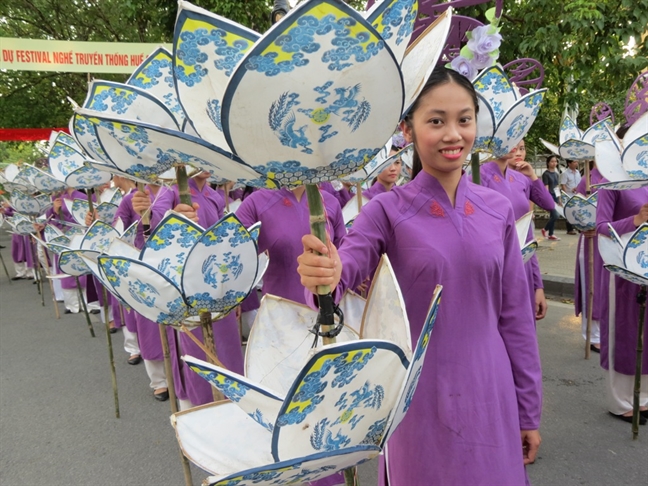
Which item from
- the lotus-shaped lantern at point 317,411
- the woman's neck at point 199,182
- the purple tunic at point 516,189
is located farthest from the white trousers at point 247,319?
the lotus-shaped lantern at point 317,411

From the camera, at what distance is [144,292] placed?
1513 millimetres

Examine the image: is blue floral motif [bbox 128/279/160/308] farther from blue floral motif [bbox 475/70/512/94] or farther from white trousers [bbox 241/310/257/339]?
white trousers [bbox 241/310/257/339]

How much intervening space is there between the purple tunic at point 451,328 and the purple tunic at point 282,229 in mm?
1108

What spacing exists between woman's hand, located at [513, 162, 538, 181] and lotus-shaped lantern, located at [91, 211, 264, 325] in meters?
2.05

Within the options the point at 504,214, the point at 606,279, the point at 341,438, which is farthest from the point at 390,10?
the point at 606,279

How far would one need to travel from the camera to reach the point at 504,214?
1319mm

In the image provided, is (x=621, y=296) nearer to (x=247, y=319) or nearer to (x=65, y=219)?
(x=247, y=319)

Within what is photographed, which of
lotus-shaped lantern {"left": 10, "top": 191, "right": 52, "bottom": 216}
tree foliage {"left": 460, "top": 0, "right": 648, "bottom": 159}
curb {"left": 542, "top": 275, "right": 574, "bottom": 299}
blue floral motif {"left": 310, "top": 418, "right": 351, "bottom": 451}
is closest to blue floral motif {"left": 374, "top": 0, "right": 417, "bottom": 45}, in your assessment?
blue floral motif {"left": 310, "top": 418, "right": 351, "bottom": 451}

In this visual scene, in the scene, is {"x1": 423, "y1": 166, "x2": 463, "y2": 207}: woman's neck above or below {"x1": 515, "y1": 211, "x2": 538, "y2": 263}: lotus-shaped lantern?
above

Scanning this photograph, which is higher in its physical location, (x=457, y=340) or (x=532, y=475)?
(x=457, y=340)

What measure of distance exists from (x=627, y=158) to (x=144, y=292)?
1.87 m

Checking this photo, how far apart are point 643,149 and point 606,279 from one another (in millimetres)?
1172

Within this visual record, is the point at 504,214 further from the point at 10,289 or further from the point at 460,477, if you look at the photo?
the point at 10,289

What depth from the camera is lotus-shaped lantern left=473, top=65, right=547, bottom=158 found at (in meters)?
1.83
